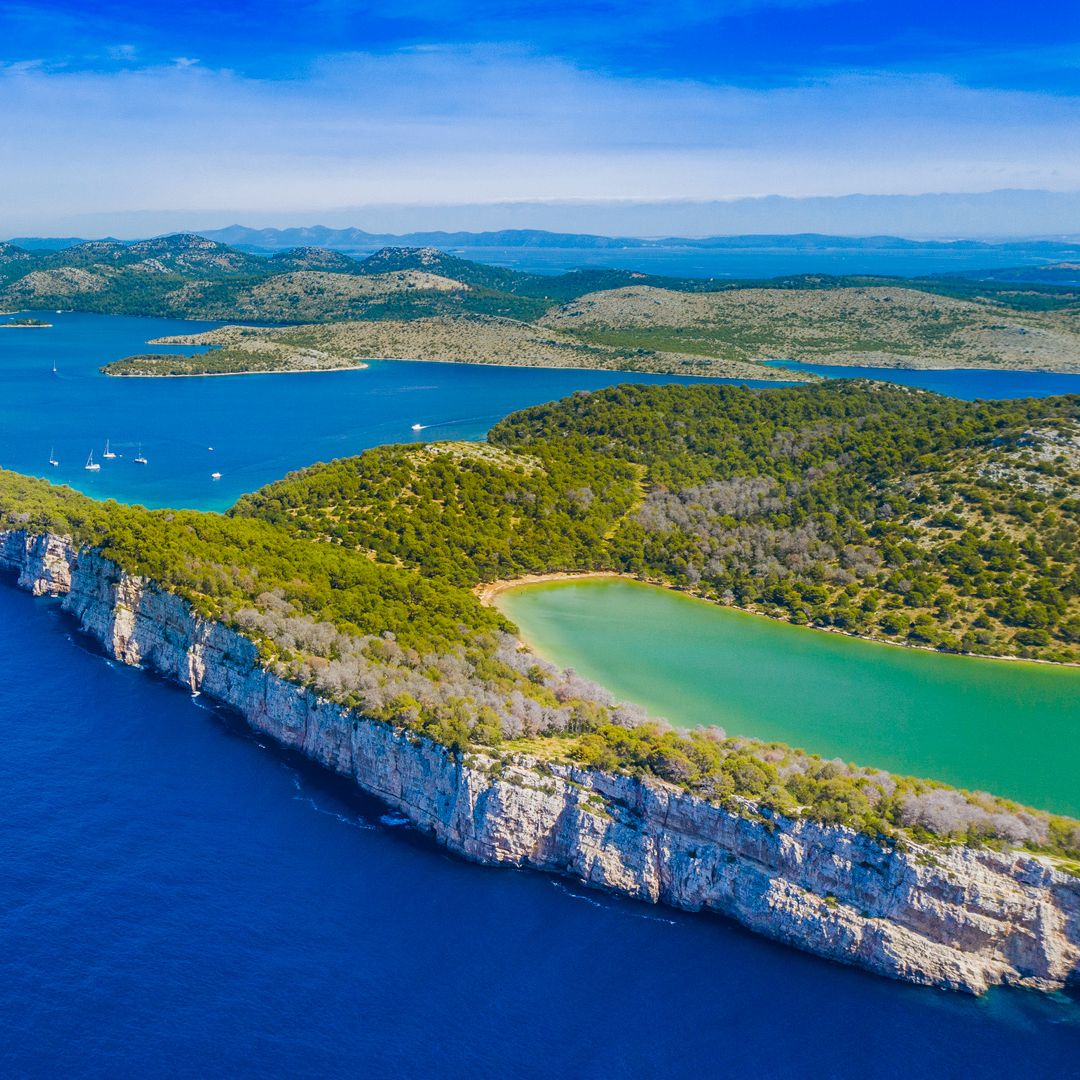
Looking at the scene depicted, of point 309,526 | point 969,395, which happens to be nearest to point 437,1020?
point 309,526

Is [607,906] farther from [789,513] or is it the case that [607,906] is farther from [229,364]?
[229,364]

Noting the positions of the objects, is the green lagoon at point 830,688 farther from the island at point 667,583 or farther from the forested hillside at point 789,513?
the forested hillside at point 789,513

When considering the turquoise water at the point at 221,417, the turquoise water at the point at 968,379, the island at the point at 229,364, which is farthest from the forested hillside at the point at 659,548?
the island at the point at 229,364

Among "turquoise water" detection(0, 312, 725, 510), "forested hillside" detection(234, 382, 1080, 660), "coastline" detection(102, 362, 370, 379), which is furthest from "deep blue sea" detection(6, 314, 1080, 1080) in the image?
"coastline" detection(102, 362, 370, 379)

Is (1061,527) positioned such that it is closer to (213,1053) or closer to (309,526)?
(309,526)

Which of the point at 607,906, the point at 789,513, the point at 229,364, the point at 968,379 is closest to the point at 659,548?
the point at 789,513

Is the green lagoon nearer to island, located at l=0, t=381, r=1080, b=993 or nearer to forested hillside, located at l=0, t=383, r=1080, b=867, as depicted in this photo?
island, located at l=0, t=381, r=1080, b=993
